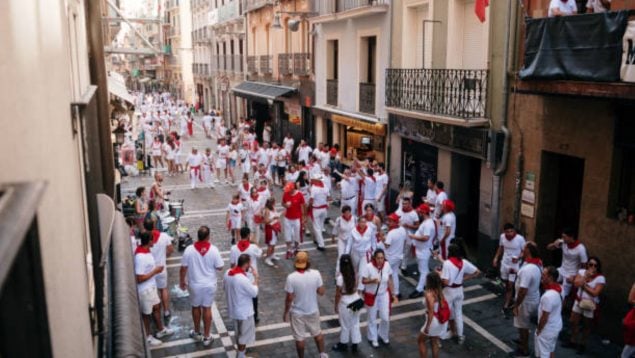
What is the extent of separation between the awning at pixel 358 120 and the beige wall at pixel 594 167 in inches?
283

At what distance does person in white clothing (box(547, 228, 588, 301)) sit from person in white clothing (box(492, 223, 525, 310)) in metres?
0.79

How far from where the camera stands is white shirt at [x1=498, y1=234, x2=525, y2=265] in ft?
34.5

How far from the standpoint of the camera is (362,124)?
1914 centimetres

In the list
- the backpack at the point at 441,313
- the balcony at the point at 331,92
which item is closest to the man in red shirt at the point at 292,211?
the backpack at the point at 441,313

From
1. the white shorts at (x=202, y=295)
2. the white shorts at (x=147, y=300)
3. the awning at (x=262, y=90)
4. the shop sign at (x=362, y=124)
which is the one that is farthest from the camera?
the awning at (x=262, y=90)

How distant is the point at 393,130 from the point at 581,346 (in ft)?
31.6

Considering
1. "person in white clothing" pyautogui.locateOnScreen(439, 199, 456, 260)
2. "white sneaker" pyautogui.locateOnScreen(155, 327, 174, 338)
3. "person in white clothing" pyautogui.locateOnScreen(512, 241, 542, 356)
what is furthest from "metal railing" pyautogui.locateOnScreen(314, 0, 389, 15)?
"white sneaker" pyautogui.locateOnScreen(155, 327, 174, 338)

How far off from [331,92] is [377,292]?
14.5 m

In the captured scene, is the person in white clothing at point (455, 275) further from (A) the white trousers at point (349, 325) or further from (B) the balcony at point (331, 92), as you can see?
(B) the balcony at point (331, 92)

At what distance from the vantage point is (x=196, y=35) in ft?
185

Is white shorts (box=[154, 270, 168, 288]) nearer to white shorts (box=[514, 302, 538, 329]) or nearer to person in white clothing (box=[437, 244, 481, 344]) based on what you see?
person in white clothing (box=[437, 244, 481, 344])

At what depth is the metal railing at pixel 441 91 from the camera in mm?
13010

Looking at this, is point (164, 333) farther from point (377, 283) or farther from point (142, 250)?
point (377, 283)

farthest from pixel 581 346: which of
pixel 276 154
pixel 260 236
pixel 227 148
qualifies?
pixel 227 148
